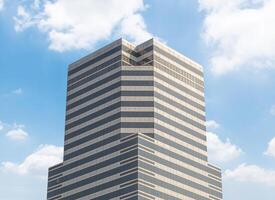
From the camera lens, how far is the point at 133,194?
199375mm
